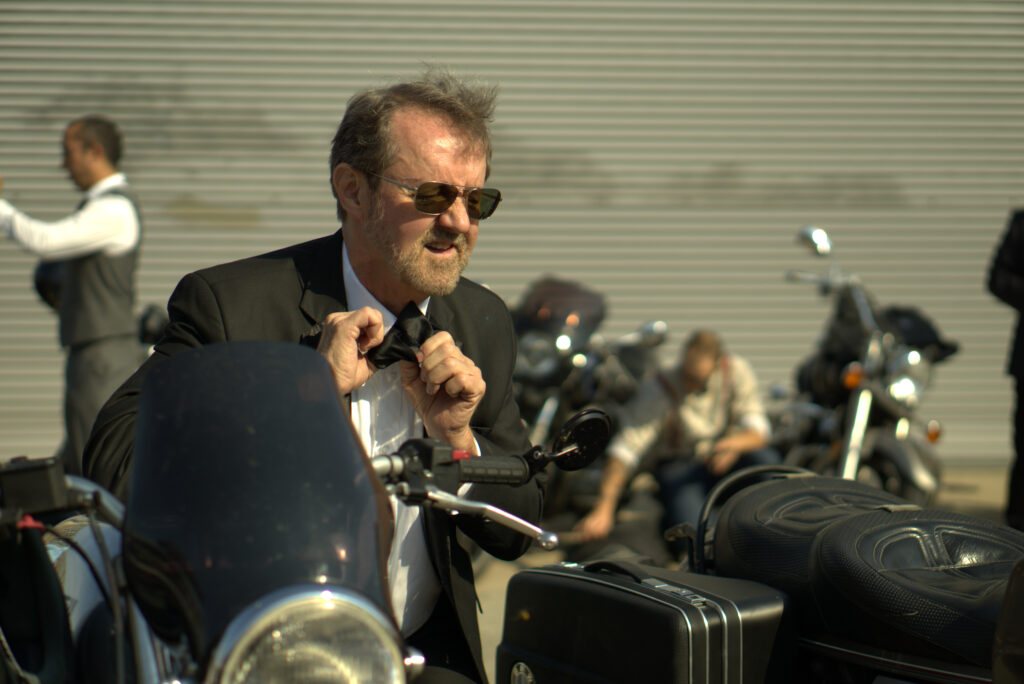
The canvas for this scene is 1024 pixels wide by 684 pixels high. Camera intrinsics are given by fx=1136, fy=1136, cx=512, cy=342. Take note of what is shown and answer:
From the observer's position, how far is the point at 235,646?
1.13 meters

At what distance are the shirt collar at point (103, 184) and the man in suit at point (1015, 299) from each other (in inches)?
175

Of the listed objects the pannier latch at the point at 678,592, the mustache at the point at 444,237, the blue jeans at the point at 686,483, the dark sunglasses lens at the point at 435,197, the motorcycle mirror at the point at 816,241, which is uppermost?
the dark sunglasses lens at the point at 435,197

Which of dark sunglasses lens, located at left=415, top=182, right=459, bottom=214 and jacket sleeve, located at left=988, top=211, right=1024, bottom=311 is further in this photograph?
jacket sleeve, located at left=988, top=211, right=1024, bottom=311

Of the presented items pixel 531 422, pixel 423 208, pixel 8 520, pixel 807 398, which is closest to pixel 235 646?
pixel 8 520

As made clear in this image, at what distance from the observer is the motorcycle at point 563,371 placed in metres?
5.64

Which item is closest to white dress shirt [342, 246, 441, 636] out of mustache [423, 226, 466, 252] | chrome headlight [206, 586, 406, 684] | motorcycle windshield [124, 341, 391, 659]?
mustache [423, 226, 466, 252]

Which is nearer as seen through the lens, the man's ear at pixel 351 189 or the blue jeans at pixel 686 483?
the man's ear at pixel 351 189

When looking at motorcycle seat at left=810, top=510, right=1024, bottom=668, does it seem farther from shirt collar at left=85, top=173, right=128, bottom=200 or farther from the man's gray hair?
shirt collar at left=85, top=173, right=128, bottom=200

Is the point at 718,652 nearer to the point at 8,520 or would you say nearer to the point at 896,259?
the point at 8,520

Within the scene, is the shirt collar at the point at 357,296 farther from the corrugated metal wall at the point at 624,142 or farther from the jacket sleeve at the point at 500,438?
the corrugated metal wall at the point at 624,142

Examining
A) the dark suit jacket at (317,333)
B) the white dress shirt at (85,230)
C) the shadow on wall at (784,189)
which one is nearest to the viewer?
the dark suit jacket at (317,333)

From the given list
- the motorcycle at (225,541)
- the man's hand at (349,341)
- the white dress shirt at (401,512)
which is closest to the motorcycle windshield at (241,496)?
the motorcycle at (225,541)

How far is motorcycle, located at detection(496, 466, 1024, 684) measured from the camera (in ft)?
6.71

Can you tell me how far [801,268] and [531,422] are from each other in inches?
168
